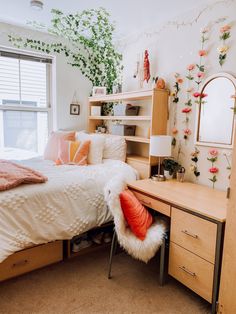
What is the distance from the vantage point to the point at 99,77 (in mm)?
3551

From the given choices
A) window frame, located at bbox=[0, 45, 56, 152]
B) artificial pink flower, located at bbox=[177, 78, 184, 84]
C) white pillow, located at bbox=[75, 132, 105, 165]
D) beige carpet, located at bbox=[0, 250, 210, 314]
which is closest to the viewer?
beige carpet, located at bbox=[0, 250, 210, 314]

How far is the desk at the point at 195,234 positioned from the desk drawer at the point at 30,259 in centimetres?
89

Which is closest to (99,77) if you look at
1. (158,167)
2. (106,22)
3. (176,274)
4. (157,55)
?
(106,22)

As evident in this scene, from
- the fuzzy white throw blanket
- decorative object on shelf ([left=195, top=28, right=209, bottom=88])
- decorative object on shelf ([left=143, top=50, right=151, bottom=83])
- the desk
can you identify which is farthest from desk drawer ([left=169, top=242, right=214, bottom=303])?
decorative object on shelf ([left=143, top=50, right=151, bottom=83])

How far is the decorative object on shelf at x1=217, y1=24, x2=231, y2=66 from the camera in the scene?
1.92 m

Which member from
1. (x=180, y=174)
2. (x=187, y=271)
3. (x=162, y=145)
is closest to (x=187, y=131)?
(x=162, y=145)

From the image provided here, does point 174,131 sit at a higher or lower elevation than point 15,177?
higher

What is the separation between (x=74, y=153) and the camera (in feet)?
8.77

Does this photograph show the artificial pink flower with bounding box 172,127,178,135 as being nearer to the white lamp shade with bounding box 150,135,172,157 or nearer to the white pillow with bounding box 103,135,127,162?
the white lamp shade with bounding box 150,135,172,157

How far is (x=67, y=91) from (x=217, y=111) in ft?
7.19

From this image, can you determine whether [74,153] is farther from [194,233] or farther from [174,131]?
[194,233]

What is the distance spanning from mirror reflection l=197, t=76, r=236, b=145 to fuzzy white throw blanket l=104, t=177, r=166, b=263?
898mm

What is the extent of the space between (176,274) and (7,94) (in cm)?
289

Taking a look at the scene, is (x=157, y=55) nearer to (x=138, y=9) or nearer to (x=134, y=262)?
(x=138, y=9)
